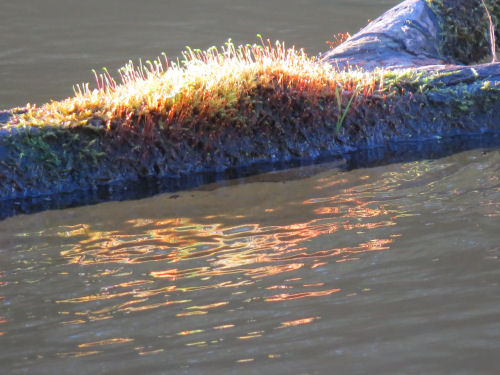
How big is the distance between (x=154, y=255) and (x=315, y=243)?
57.2 inches

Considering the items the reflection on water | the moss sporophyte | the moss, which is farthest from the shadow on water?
the moss

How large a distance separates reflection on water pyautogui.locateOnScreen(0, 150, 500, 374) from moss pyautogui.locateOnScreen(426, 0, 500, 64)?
456 centimetres

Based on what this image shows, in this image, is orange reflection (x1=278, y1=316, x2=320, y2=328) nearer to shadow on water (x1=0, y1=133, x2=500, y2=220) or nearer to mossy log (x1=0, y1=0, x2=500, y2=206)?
shadow on water (x1=0, y1=133, x2=500, y2=220)

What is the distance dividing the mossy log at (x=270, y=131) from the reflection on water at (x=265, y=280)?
36.4 inches

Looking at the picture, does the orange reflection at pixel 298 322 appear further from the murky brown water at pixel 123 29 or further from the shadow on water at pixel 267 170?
the murky brown water at pixel 123 29

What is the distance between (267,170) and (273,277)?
368cm

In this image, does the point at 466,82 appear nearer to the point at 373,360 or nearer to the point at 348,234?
the point at 348,234

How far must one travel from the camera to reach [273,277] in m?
5.98

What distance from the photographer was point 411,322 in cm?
500

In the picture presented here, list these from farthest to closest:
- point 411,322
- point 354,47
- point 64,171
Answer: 1. point 354,47
2. point 64,171
3. point 411,322

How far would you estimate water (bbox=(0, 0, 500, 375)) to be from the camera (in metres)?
4.73

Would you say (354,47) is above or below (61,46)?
below

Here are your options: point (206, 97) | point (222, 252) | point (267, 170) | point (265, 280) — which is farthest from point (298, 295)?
point (206, 97)

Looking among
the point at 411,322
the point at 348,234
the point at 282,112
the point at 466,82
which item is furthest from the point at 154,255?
the point at 466,82
